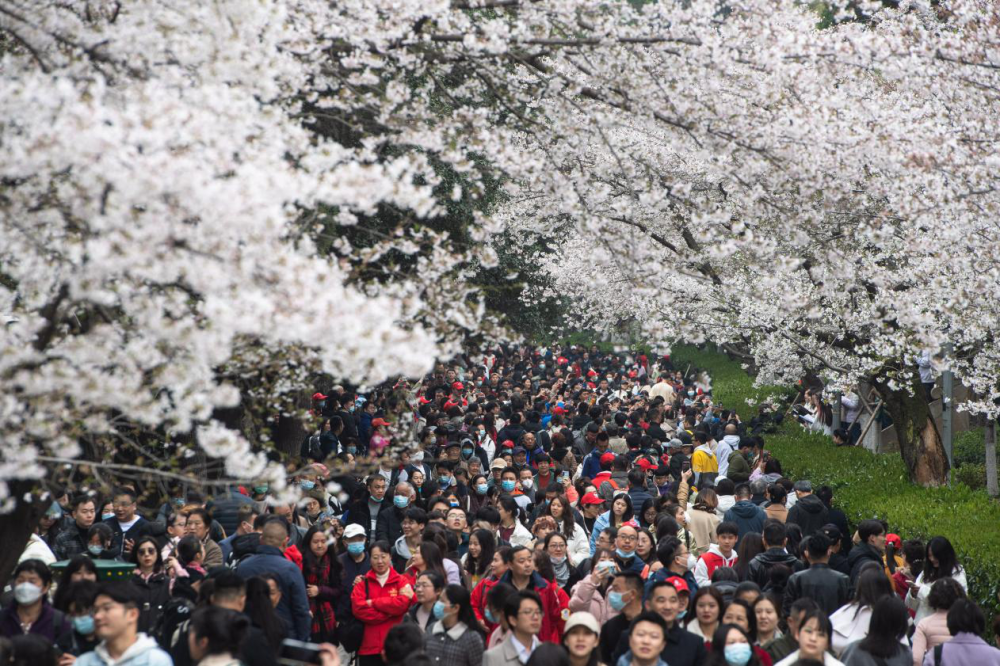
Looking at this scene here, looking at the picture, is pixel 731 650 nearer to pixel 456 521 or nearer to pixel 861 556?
pixel 861 556

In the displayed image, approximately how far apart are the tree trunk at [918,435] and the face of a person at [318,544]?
9.22 metres

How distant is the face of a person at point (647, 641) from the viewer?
6727mm

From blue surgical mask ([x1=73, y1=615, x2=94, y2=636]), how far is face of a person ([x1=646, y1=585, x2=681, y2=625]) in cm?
348

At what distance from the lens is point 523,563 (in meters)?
8.66

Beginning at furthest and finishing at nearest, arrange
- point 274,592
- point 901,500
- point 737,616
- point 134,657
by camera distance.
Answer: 1. point 901,500
2. point 274,592
3. point 737,616
4. point 134,657

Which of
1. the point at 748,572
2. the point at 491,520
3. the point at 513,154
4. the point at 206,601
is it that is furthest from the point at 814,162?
the point at 206,601

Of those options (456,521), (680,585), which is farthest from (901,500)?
(680,585)

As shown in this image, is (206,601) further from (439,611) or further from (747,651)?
(747,651)

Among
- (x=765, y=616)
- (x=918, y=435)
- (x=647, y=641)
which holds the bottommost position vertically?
(x=918, y=435)

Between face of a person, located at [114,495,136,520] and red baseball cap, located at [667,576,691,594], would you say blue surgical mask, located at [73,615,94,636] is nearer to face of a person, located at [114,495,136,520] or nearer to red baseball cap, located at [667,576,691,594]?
face of a person, located at [114,495,136,520]

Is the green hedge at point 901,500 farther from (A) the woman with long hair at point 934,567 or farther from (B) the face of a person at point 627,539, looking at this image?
(B) the face of a person at point 627,539

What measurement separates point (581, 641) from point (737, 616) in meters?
1.20

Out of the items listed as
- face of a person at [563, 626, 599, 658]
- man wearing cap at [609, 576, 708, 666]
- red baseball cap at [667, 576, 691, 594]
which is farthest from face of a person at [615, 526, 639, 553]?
face of a person at [563, 626, 599, 658]

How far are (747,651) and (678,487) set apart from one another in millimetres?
8069
